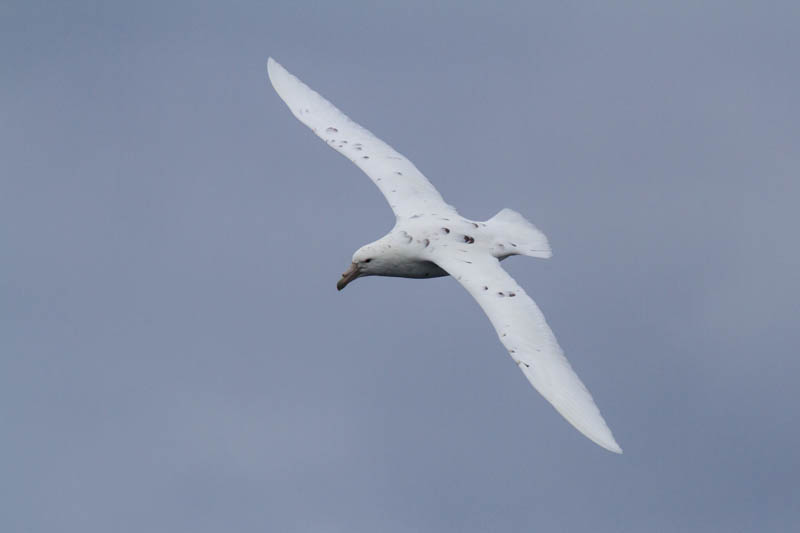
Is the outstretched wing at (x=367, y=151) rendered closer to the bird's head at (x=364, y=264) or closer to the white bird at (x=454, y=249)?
the white bird at (x=454, y=249)

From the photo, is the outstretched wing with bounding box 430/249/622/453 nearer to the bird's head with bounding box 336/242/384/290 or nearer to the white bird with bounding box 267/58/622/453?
the white bird with bounding box 267/58/622/453

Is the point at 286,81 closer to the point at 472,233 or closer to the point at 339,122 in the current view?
the point at 339,122

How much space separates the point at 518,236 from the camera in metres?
25.6

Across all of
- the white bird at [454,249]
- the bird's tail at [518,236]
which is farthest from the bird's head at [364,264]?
the bird's tail at [518,236]

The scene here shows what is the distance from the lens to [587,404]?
20719mm

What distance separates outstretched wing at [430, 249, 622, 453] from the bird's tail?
0.97m

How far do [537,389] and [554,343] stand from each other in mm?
1100

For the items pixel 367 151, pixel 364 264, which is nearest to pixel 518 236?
pixel 364 264

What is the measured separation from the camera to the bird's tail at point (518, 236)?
82.8ft

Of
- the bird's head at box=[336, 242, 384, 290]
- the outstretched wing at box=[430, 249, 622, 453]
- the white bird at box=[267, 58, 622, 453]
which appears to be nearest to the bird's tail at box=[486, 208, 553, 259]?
the white bird at box=[267, 58, 622, 453]

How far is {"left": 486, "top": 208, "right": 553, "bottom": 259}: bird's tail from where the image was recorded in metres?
25.2

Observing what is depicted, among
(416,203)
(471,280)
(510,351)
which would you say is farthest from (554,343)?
(416,203)

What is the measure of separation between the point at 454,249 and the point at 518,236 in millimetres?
1651

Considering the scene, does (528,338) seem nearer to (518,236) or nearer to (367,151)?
(518,236)
